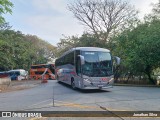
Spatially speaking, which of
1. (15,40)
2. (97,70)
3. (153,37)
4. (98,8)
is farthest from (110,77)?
(15,40)

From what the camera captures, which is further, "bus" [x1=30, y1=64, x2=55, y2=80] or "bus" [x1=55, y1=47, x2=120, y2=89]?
"bus" [x1=30, y1=64, x2=55, y2=80]

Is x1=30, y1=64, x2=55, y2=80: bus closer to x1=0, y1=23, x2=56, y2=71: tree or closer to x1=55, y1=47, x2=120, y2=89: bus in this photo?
x1=0, y1=23, x2=56, y2=71: tree

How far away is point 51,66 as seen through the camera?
49156 mm

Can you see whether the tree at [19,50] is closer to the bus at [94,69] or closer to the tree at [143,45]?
the bus at [94,69]

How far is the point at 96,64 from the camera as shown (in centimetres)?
1573

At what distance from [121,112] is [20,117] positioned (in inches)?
143

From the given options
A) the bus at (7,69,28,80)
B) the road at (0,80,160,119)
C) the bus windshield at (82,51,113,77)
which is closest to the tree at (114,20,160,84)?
the bus windshield at (82,51,113,77)

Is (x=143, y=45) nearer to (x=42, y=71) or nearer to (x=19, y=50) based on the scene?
(x=19, y=50)

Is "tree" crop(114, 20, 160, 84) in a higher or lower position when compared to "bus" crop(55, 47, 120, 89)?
higher

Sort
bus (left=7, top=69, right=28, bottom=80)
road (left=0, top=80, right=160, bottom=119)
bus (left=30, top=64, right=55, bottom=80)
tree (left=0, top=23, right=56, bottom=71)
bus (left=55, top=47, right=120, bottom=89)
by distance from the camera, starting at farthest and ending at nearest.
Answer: bus (left=7, top=69, right=28, bottom=80) < bus (left=30, top=64, right=55, bottom=80) < tree (left=0, top=23, right=56, bottom=71) < bus (left=55, top=47, right=120, bottom=89) < road (left=0, top=80, right=160, bottom=119)

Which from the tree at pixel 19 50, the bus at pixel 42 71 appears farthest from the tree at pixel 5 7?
the bus at pixel 42 71

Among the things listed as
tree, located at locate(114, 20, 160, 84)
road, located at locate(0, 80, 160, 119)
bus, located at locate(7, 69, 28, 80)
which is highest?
tree, located at locate(114, 20, 160, 84)

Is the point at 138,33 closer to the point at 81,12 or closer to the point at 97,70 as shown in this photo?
the point at 97,70

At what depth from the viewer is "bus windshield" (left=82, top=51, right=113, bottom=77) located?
51.3 feet
